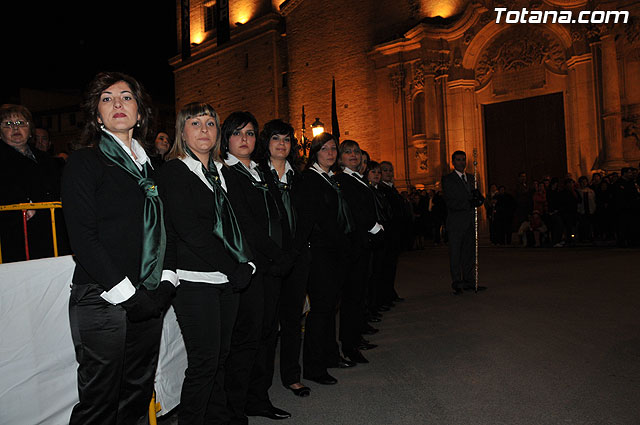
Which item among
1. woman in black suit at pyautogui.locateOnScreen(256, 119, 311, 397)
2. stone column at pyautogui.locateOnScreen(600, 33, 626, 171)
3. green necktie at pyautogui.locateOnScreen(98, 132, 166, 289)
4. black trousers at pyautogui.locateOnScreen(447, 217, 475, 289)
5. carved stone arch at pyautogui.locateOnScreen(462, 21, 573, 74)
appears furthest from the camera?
carved stone arch at pyautogui.locateOnScreen(462, 21, 573, 74)

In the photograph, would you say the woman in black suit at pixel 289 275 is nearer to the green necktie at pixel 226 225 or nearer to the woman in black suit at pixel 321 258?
the woman in black suit at pixel 321 258

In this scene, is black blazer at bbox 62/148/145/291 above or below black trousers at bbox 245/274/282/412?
above

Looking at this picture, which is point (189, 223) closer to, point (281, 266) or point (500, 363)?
point (281, 266)

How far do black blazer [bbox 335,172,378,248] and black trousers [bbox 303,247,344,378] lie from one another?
0.53 metres

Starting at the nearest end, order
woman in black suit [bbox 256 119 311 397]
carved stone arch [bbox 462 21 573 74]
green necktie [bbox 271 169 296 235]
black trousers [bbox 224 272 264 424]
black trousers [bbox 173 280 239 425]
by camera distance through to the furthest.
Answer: black trousers [bbox 173 280 239 425], black trousers [bbox 224 272 264 424], green necktie [bbox 271 169 296 235], woman in black suit [bbox 256 119 311 397], carved stone arch [bbox 462 21 573 74]

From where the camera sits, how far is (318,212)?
451cm

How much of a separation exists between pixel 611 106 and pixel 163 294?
16929mm

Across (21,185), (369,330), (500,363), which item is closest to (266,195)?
(21,185)

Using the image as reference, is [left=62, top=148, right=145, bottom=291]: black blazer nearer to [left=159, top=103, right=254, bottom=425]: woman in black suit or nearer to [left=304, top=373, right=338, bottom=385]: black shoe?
[left=159, top=103, right=254, bottom=425]: woman in black suit

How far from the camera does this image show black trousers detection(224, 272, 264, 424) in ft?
11.5

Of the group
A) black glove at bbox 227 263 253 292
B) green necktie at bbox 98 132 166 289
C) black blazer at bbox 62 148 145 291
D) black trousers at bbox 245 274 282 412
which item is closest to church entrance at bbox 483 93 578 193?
black trousers at bbox 245 274 282 412

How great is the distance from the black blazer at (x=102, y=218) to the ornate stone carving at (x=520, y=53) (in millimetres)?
18346

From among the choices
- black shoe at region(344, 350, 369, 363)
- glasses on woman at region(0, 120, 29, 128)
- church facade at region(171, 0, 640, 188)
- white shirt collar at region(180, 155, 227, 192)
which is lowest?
black shoe at region(344, 350, 369, 363)

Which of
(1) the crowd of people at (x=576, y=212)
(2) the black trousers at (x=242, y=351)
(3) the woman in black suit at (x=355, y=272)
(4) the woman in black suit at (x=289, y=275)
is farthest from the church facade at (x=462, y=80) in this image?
(2) the black trousers at (x=242, y=351)
